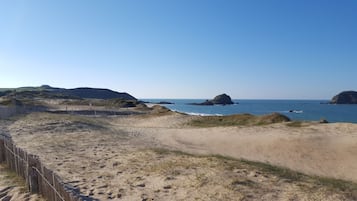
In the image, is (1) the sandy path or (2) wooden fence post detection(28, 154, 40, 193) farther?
(1) the sandy path

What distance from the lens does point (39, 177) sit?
820cm

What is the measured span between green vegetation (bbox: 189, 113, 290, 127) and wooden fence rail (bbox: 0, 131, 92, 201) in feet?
70.9

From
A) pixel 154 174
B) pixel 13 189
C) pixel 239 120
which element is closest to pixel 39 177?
pixel 13 189

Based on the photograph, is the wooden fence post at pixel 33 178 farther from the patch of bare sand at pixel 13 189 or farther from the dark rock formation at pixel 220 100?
the dark rock formation at pixel 220 100

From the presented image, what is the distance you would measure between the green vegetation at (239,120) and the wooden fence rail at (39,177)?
70.9 feet

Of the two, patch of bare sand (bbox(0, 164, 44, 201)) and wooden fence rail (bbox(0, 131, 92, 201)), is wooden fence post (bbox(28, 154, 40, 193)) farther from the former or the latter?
patch of bare sand (bbox(0, 164, 44, 201))

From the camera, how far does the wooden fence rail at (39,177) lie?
22.0 ft

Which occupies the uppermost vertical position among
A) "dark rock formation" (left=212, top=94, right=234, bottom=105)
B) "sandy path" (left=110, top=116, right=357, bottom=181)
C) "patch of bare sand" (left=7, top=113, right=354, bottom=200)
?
"dark rock formation" (left=212, top=94, right=234, bottom=105)

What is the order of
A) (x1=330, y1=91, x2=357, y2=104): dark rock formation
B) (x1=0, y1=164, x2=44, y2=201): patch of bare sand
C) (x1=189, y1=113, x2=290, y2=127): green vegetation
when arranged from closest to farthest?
(x1=0, y1=164, x2=44, y2=201): patch of bare sand < (x1=189, y1=113, x2=290, y2=127): green vegetation < (x1=330, y1=91, x2=357, y2=104): dark rock formation

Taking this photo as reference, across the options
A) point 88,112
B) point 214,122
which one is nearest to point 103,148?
point 214,122

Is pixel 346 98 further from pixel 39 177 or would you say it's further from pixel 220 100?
A: pixel 39 177

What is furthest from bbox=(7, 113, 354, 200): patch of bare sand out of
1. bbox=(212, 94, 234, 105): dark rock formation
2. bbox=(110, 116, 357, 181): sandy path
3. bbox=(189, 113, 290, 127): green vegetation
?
bbox=(212, 94, 234, 105): dark rock formation

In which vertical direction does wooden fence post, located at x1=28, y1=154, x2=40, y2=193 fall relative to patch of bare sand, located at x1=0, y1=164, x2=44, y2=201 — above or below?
above

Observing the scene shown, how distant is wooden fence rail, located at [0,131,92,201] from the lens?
22.0ft
